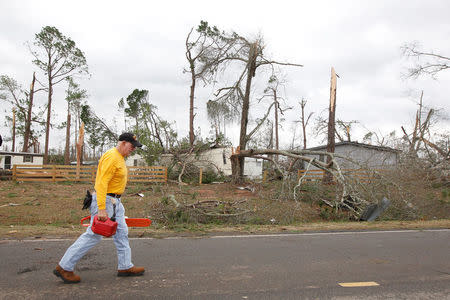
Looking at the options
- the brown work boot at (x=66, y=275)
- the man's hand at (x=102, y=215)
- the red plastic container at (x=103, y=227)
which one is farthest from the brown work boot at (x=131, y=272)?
the man's hand at (x=102, y=215)

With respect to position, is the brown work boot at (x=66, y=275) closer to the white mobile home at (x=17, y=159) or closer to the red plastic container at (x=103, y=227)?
the red plastic container at (x=103, y=227)

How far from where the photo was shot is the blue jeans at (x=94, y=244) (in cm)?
361

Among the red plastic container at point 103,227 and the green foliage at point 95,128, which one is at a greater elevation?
the green foliage at point 95,128

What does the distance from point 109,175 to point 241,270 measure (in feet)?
6.81

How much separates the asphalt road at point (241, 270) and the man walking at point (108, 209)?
0.48ft

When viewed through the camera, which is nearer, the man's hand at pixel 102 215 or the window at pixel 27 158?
the man's hand at pixel 102 215

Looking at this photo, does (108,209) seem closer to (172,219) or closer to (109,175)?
(109,175)

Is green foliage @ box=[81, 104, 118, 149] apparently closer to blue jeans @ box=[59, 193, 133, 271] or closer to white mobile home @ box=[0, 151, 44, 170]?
white mobile home @ box=[0, 151, 44, 170]

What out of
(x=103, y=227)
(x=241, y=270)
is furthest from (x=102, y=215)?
(x=241, y=270)

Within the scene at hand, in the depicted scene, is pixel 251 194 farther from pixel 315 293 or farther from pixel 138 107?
pixel 138 107

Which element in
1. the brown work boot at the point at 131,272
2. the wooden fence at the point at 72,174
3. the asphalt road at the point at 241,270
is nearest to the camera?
the asphalt road at the point at 241,270

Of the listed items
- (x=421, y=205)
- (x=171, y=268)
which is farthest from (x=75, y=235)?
(x=421, y=205)

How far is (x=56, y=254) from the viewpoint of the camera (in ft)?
16.1

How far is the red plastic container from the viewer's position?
11.7ft
